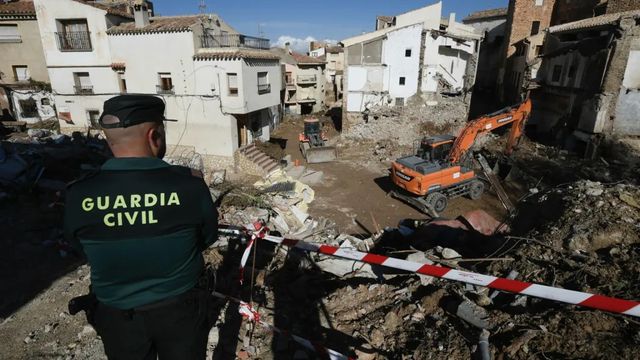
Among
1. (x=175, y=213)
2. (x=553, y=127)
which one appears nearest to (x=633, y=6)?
(x=553, y=127)

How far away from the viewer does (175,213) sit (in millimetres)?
2020

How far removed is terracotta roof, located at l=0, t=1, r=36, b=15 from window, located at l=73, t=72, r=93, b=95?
941 cm

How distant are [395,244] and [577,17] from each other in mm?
26962

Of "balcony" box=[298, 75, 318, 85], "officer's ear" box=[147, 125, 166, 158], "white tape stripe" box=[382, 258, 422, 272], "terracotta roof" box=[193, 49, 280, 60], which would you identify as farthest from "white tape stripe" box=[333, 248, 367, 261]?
"balcony" box=[298, 75, 318, 85]

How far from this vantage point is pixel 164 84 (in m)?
17.0

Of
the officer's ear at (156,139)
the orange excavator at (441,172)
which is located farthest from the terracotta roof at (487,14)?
the officer's ear at (156,139)

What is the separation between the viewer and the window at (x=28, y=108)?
918 inches

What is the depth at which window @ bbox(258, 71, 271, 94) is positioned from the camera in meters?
18.5

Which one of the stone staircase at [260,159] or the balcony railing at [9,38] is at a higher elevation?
the balcony railing at [9,38]

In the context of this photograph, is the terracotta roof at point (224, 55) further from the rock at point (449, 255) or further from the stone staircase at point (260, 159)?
the rock at point (449, 255)

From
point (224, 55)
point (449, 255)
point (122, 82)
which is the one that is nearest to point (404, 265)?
point (449, 255)

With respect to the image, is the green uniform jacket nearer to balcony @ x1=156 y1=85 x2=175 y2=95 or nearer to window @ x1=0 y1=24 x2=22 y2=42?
balcony @ x1=156 y1=85 x2=175 y2=95

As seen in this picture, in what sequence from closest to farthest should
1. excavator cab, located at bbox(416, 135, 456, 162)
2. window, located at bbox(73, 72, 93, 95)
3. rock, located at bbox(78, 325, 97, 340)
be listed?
rock, located at bbox(78, 325, 97, 340)
excavator cab, located at bbox(416, 135, 456, 162)
window, located at bbox(73, 72, 93, 95)

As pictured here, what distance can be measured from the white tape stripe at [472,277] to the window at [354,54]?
22.0 m
